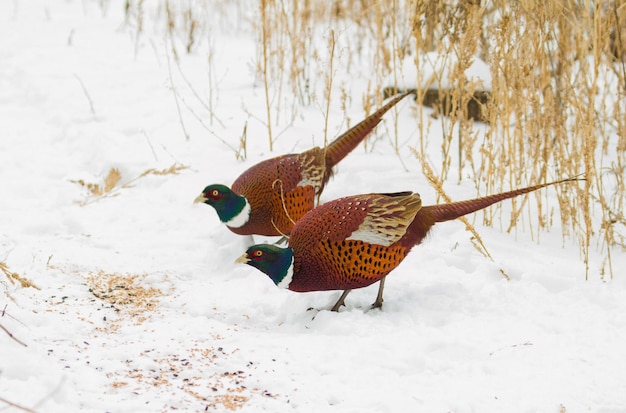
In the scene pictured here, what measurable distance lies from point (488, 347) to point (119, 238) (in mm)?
1977

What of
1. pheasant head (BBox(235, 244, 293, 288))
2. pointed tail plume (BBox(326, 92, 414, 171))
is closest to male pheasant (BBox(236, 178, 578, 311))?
pheasant head (BBox(235, 244, 293, 288))

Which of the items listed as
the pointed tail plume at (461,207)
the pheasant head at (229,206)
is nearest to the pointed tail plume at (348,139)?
the pheasant head at (229,206)

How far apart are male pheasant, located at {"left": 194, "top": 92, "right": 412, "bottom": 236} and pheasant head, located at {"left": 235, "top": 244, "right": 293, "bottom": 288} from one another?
54 cm

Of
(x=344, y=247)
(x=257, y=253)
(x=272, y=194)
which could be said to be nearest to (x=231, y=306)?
(x=257, y=253)

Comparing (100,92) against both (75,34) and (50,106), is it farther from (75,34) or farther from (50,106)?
(75,34)

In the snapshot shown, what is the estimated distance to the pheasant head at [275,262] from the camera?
290 centimetres

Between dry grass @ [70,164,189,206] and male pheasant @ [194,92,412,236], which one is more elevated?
male pheasant @ [194,92,412,236]

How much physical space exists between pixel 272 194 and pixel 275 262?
2.25ft

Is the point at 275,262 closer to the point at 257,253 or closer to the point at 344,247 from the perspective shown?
the point at 257,253

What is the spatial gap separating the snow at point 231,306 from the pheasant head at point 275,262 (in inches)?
7.6

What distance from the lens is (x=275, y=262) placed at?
290 cm

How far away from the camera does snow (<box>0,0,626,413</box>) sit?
7.47 ft

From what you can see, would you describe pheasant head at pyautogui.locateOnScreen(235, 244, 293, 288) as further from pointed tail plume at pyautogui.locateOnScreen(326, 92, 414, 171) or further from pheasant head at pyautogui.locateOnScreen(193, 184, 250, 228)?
pointed tail plume at pyautogui.locateOnScreen(326, 92, 414, 171)

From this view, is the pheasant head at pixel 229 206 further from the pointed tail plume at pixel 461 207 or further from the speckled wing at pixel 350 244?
the pointed tail plume at pixel 461 207
